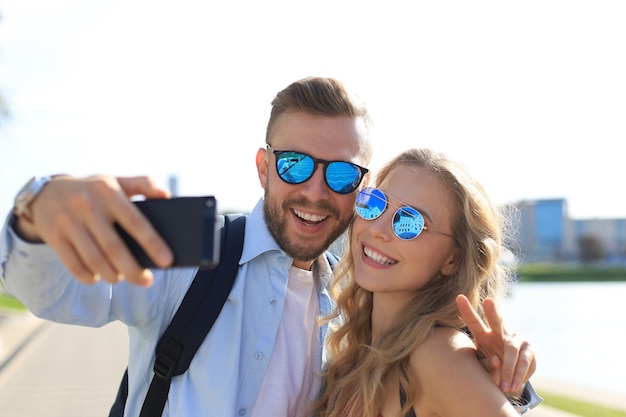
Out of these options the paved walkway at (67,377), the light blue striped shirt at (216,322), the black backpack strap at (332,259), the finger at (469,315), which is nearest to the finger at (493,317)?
the finger at (469,315)

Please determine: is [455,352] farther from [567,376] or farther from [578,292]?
[578,292]

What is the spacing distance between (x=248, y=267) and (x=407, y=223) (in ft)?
2.35

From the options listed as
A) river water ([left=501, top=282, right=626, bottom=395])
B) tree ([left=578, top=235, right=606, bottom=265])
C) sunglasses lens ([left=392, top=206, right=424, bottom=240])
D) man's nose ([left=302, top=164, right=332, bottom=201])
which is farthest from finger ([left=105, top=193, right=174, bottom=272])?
Answer: tree ([left=578, top=235, right=606, bottom=265])

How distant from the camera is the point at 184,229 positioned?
44.6 inches

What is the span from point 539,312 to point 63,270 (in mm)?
30790

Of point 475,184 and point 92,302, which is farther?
point 475,184

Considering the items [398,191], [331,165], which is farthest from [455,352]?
[331,165]

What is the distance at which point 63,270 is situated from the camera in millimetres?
1791

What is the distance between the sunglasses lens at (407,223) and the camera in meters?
2.67

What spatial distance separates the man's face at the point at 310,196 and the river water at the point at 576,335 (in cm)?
389

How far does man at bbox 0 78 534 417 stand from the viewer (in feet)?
3.82

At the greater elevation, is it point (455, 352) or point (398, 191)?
point (398, 191)

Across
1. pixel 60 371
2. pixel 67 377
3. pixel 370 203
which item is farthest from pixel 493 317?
pixel 60 371

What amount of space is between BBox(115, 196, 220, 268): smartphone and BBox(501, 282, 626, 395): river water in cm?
566
